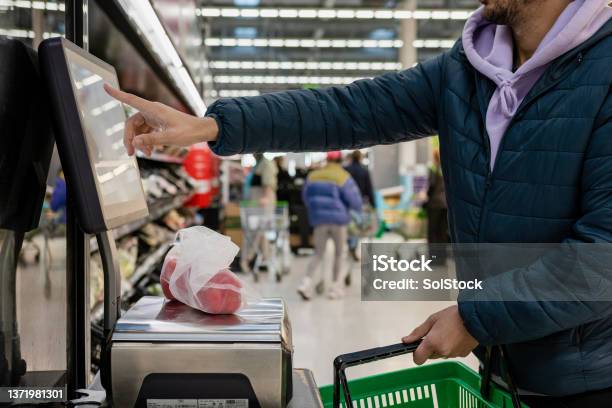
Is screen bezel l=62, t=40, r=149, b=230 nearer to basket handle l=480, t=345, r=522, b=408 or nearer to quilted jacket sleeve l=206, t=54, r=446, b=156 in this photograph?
quilted jacket sleeve l=206, t=54, r=446, b=156

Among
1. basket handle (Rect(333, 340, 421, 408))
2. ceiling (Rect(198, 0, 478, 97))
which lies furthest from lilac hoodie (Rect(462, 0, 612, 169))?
ceiling (Rect(198, 0, 478, 97))

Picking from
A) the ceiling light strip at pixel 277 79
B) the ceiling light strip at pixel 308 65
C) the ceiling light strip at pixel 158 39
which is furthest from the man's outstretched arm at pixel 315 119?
the ceiling light strip at pixel 277 79

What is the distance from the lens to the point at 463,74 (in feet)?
4.75

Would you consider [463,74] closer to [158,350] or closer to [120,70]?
[158,350]

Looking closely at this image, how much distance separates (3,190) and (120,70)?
11.7 ft

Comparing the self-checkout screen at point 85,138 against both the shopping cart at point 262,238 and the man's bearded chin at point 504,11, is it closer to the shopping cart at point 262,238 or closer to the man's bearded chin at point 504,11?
the man's bearded chin at point 504,11

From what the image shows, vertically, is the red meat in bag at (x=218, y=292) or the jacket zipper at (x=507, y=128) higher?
the jacket zipper at (x=507, y=128)

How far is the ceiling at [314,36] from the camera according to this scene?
508 inches

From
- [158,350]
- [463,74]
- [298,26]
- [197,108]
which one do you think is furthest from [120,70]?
[298,26]

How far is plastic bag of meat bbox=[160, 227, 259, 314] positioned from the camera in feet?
3.72

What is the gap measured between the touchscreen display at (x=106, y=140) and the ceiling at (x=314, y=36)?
11311 millimetres

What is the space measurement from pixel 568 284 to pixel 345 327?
434 cm

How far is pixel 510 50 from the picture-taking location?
1402 mm

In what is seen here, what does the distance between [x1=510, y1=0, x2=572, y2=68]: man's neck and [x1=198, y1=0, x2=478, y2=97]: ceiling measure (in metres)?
11.3
